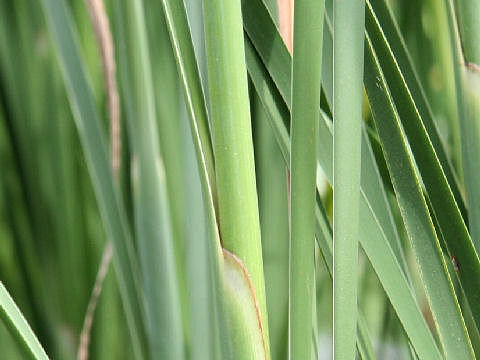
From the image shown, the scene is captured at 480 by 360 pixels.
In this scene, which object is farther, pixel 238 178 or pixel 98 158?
pixel 98 158

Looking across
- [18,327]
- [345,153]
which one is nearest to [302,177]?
[345,153]

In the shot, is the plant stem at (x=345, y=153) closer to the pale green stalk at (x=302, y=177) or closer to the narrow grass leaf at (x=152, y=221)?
the pale green stalk at (x=302, y=177)

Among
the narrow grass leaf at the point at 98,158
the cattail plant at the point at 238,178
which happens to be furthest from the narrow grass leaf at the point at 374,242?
the narrow grass leaf at the point at 98,158

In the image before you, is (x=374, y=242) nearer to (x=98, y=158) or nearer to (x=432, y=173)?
(x=432, y=173)

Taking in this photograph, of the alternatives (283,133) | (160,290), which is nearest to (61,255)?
(160,290)

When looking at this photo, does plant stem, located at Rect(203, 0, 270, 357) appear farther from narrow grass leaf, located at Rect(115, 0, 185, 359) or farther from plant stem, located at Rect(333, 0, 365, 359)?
narrow grass leaf, located at Rect(115, 0, 185, 359)

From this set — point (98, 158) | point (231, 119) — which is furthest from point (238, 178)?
point (98, 158)

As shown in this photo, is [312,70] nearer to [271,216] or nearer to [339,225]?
[339,225]

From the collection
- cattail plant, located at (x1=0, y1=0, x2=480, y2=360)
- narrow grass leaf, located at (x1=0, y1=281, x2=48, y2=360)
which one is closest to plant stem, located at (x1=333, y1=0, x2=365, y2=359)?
cattail plant, located at (x1=0, y1=0, x2=480, y2=360)

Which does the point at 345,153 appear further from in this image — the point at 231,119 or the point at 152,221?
the point at 152,221

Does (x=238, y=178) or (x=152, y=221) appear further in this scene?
(x=152, y=221)

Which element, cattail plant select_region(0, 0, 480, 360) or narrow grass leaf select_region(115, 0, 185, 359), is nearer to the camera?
cattail plant select_region(0, 0, 480, 360)

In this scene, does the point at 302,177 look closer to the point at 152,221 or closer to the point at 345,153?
the point at 345,153
